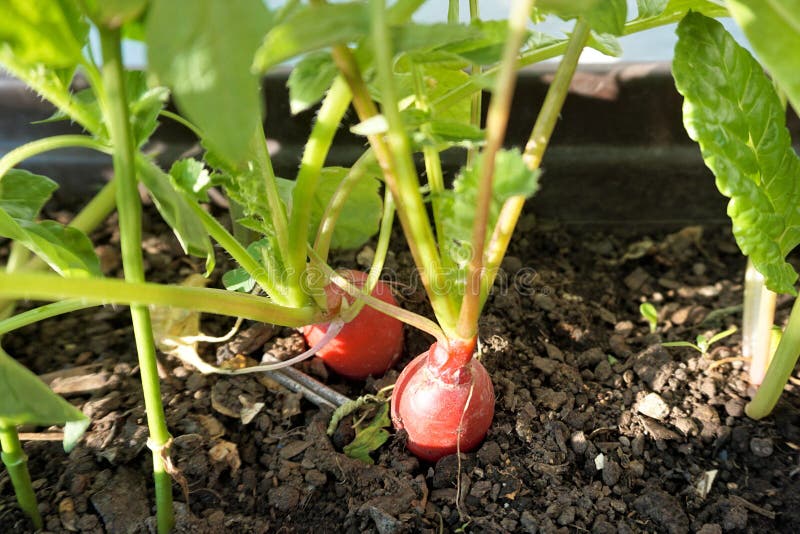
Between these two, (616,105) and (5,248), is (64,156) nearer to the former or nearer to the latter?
(5,248)

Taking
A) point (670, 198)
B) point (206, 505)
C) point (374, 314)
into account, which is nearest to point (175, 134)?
point (374, 314)

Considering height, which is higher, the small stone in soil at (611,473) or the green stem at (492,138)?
the green stem at (492,138)

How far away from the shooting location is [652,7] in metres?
0.69

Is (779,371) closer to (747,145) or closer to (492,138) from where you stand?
(747,145)

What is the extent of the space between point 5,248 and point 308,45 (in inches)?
33.9

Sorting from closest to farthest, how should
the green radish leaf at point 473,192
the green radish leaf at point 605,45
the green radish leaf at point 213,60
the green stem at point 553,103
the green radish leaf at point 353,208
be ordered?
1. the green radish leaf at point 213,60
2. the green radish leaf at point 473,192
3. the green stem at point 553,103
4. the green radish leaf at point 605,45
5. the green radish leaf at point 353,208

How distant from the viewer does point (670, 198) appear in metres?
1.13

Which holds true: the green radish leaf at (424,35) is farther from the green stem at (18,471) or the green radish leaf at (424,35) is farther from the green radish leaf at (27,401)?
the green stem at (18,471)

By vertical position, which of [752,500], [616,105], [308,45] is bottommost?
[752,500]

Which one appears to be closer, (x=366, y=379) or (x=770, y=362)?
(x=770, y=362)

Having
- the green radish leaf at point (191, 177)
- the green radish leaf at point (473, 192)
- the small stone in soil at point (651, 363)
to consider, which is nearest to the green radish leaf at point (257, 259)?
the green radish leaf at point (191, 177)

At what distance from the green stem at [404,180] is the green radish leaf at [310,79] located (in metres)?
0.03

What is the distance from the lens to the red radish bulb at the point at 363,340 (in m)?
0.85

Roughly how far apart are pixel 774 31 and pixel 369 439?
0.51m
